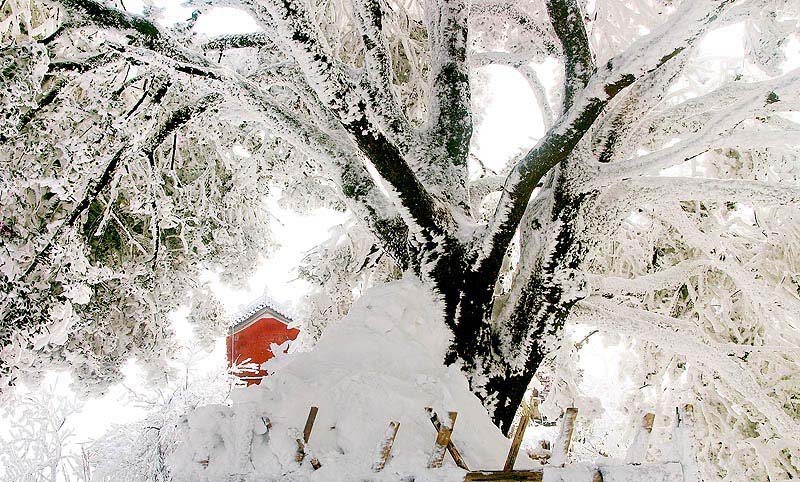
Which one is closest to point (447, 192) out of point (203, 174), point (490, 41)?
point (490, 41)

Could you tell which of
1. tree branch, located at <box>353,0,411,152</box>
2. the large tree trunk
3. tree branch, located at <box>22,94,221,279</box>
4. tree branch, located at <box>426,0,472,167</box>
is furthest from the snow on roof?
the large tree trunk

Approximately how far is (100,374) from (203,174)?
3.04 metres

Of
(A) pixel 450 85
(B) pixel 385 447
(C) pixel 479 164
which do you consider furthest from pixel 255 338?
(B) pixel 385 447

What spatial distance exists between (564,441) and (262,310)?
21.0 meters

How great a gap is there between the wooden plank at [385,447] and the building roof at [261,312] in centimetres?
2000

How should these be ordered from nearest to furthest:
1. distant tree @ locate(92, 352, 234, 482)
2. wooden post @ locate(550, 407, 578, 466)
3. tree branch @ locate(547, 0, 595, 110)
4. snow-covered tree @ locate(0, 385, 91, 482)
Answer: wooden post @ locate(550, 407, 578, 466), tree branch @ locate(547, 0, 595, 110), distant tree @ locate(92, 352, 234, 482), snow-covered tree @ locate(0, 385, 91, 482)

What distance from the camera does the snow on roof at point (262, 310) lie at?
2191 cm

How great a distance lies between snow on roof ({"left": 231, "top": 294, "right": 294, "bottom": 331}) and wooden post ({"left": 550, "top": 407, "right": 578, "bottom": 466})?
66.5ft

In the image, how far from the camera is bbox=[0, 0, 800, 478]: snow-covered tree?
11.4 feet

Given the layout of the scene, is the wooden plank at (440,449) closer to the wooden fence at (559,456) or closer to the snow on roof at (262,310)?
the wooden fence at (559,456)

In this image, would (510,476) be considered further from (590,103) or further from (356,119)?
(356,119)

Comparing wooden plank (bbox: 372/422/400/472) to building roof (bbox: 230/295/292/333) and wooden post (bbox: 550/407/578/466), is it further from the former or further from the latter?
building roof (bbox: 230/295/292/333)

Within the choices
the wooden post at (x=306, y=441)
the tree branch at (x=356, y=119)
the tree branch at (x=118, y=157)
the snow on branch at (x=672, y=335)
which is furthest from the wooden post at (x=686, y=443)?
the tree branch at (x=118, y=157)

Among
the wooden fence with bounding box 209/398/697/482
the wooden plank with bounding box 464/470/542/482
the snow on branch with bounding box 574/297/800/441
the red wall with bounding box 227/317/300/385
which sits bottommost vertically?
the wooden plank with bounding box 464/470/542/482
